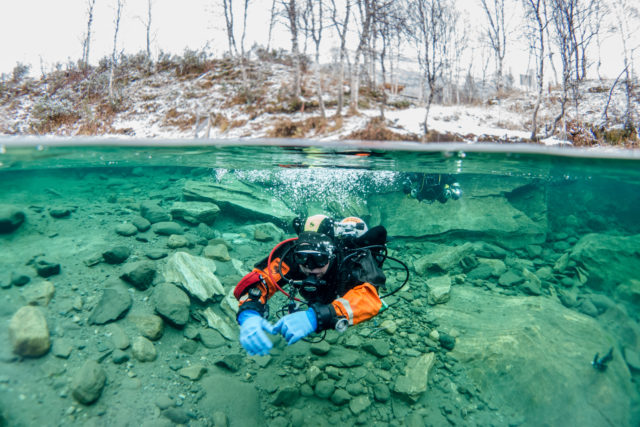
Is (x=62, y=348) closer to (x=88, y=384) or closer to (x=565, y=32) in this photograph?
(x=88, y=384)

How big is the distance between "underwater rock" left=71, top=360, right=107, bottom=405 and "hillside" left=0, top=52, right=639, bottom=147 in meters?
8.48

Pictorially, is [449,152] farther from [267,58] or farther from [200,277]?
[267,58]

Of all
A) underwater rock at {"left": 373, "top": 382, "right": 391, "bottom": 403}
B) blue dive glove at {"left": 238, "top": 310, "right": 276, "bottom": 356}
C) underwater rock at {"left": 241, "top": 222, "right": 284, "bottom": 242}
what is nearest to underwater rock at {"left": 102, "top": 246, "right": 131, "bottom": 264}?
underwater rock at {"left": 241, "top": 222, "right": 284, "bottom": 242}

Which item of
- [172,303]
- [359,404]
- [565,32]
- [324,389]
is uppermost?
[565,32]

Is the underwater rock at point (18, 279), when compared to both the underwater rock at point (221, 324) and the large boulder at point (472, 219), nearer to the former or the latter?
the underwater rock at point (221, 324)

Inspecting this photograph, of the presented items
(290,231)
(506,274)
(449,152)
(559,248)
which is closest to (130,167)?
(290,231)

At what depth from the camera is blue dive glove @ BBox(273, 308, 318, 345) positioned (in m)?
2.90

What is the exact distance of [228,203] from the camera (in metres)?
8.49

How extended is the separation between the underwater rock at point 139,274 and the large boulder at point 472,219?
671cm

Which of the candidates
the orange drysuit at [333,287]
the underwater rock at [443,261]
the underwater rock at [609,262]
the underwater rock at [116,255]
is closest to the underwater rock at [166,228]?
the underwater rock at [116,255]

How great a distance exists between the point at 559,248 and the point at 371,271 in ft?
28.4

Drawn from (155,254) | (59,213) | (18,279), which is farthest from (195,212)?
(18,279)

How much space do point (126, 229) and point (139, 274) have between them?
84.8 inches

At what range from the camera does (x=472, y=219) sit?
9.20 metres
